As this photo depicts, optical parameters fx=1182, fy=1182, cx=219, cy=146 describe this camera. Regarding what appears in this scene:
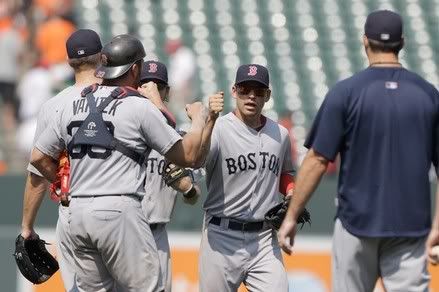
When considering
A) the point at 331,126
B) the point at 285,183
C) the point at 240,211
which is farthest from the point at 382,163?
the point at 285,183

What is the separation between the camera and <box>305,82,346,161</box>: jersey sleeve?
19.8 ft

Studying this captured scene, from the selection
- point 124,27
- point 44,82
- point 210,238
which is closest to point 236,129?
point 210,238

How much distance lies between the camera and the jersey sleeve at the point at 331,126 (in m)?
6.02

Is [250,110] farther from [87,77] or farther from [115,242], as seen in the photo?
[115,242]

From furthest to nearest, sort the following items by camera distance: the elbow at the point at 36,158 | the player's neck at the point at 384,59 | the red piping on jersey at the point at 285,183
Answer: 1. the red piping on jersey at the point at 285,183
2. the elbow at the point at 36,158
3. the player's neck at the point at 384,59

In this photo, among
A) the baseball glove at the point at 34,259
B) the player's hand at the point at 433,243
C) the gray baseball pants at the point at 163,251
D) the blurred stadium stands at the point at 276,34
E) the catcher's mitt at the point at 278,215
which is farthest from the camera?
the blurred stadium stands at the point at 276,34

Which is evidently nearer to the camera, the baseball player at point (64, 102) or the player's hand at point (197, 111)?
the player's hand at point (197, 111)

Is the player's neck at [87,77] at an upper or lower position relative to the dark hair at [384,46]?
lower

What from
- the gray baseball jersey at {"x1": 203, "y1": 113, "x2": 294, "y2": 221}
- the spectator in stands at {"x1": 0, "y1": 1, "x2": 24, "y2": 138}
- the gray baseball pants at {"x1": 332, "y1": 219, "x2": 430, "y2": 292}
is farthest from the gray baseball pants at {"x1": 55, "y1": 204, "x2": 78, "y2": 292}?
the spectator in stands at {"x1": 0, "y1": 1, "x2": 24, "y2": 138}

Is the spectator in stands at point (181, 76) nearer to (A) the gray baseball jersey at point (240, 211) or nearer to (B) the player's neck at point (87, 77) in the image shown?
(A) the gray baseball jersey at point (240, 211)

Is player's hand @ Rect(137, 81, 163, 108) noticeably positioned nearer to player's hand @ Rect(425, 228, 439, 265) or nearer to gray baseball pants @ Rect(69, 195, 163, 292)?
gray baseball pants @ Rect(69, 195, 163, 292)

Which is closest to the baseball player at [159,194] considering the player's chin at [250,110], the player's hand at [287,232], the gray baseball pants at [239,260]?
the gray baseball pants at [239,260]

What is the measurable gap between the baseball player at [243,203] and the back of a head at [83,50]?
3.83 ft

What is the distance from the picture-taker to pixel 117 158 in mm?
6668
